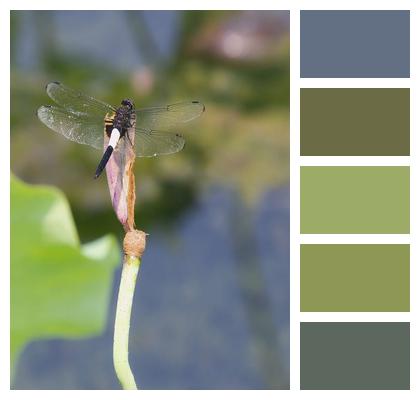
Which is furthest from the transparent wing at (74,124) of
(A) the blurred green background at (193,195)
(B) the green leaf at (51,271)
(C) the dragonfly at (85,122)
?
(A) the blurred green background at (193,195)

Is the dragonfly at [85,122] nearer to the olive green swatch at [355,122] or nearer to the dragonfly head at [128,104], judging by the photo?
the dragonfly head at [128,104]

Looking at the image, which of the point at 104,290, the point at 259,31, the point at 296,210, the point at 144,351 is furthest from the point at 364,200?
the point at 259,31

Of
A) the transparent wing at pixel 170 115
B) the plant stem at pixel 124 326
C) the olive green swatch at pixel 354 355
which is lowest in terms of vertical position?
the olive green swatch at pixel 354 355

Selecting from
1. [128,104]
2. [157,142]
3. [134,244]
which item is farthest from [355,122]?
[134,244]

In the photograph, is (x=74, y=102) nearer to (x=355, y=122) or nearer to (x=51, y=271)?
(x=51, y=271)

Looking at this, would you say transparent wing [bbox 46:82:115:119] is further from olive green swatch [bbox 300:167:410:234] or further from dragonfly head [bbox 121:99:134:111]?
olive green swatch [bbox 300:167:410:234]
